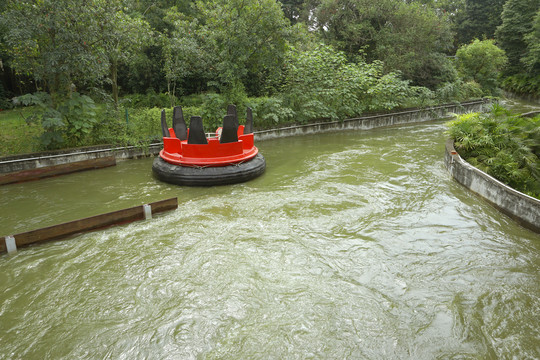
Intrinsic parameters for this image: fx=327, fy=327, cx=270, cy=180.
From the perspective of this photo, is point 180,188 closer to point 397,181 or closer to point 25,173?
point 25,173

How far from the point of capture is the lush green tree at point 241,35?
11633mm

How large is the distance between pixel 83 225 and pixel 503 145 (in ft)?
28.6

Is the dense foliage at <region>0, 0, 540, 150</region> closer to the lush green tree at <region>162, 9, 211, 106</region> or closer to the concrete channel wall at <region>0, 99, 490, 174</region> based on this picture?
the lush green tree at <region>162, 9, 211, 106</region>

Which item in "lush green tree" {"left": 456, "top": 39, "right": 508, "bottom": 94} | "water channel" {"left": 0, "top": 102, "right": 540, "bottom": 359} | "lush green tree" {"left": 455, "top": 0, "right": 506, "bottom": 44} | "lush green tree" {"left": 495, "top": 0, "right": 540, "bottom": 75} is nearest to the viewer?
"water channel" {"left": 0, "top": 102, "right": 540, "bottom": 359}

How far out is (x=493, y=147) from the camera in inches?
294

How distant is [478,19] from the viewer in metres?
32.2

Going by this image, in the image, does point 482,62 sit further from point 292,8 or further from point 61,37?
point 61,37

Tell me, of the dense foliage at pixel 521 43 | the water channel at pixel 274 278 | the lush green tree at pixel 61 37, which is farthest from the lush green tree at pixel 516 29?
the lush green tree at pixel 61 37

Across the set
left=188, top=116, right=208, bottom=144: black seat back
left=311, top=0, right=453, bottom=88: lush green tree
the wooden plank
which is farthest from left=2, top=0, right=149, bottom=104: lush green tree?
left=311, top=0, right=453, bottom=88: lush green tree

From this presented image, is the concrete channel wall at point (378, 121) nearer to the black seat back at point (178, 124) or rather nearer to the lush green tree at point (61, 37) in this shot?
the black seat back at point (178, 124)

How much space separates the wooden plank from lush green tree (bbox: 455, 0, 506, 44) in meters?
35.5

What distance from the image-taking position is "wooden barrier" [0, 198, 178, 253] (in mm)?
4746

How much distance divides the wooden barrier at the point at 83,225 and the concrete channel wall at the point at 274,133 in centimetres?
425

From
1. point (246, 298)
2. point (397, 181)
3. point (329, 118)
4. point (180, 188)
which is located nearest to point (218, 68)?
point (329, 118)
